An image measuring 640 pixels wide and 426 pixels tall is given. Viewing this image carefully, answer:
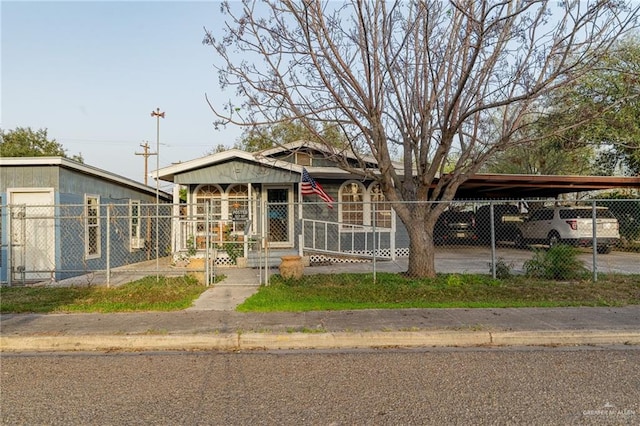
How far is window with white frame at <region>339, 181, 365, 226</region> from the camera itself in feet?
47.6

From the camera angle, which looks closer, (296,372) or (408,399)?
(408,399)

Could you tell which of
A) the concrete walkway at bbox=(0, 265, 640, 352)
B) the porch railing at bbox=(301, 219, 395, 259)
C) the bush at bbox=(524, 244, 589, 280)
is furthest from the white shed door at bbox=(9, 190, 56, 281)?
the bush at bbox=(524, 244, 589, 280)

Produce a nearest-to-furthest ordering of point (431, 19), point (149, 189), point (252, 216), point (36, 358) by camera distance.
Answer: point (36, 358) → point (431, 19) → point (252, 216) → point (149, 189)

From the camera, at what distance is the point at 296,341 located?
19.1 feet

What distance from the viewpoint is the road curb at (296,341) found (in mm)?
5793

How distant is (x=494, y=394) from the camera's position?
409 centimetres

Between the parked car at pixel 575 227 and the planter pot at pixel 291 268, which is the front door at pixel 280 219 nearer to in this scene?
the planter pot at pixel 291 268

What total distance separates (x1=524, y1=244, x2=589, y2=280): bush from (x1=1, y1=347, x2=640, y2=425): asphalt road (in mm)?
4446

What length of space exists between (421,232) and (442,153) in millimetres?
1788

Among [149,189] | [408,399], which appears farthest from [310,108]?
[149,189]

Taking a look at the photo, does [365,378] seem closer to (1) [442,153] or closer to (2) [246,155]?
(1) [442,153]

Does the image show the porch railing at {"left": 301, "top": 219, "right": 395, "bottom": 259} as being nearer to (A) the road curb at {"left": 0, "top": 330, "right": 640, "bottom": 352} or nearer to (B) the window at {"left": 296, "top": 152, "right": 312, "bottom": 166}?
(B) the window at {"left": 296, "top": 152, "right": 312, "bottom": 166}

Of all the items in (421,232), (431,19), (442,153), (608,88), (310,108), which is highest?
(608,88)

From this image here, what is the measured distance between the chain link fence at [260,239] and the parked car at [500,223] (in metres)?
1.25
